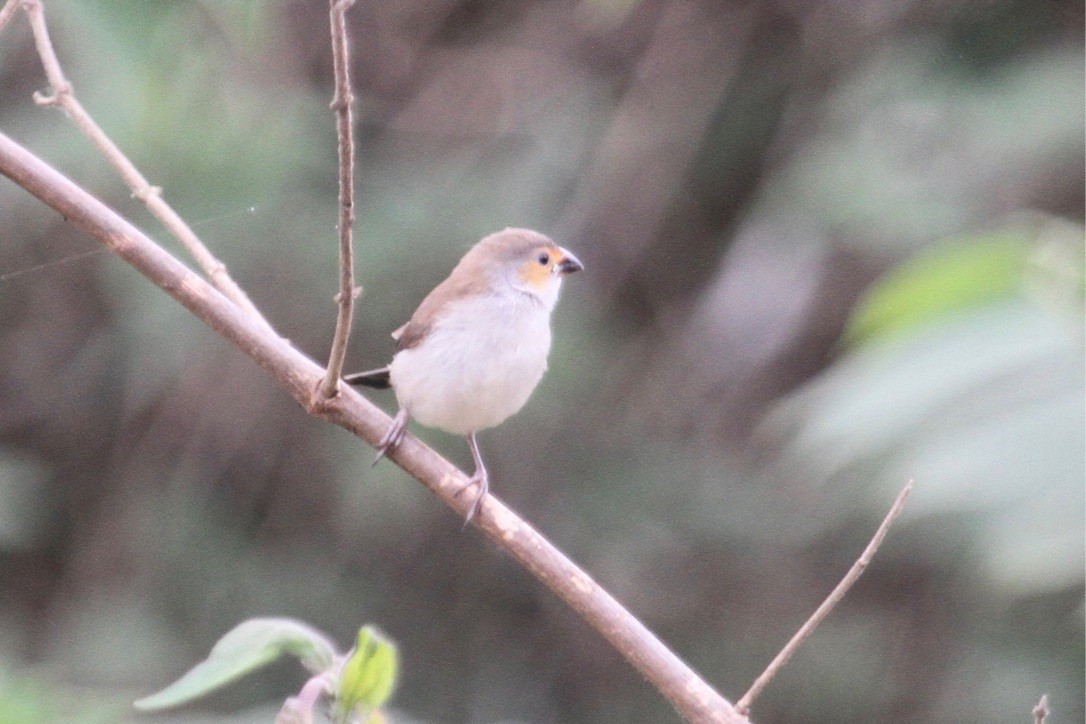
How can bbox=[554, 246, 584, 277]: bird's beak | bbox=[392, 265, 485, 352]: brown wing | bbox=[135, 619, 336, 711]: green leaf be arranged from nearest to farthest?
bbox=[135, 619, 336, 711]: green leaf → bbox=[392, 265, 485, 352]: brown wing → bbox=[554, 246, 584, 277]: bird's beak

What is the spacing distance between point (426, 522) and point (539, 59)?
205cm

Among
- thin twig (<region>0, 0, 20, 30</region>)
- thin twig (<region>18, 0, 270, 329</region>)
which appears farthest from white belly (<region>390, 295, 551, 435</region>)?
thin twig (<region>0, 0, 20, 30</region>)

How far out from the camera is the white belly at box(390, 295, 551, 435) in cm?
343

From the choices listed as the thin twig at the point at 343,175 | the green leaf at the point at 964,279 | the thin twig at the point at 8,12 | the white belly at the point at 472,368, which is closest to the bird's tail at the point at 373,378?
the white belly at the point at 472,368

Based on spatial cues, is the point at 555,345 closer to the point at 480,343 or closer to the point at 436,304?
the point at 436,304

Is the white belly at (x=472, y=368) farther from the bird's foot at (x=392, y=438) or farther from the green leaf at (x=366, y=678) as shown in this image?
the green leaf at (x=366, y=678)

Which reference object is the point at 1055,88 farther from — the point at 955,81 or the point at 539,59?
the point at 539,59

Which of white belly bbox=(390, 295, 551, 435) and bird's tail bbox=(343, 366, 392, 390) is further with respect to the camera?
bird's tail bbox=(343, 366, 392, 390)

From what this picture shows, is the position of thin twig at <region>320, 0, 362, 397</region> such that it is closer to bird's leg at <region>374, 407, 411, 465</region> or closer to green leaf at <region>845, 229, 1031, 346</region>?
bird's leg at <region>374, 407, 411, 465</region>

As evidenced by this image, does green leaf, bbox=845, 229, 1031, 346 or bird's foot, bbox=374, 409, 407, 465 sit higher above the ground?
bird's foot, bbox=374, 409, 407, 465

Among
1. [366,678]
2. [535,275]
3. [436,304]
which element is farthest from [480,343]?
[366,678]

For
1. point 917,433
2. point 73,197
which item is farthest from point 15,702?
point 917,433

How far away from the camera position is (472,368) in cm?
346

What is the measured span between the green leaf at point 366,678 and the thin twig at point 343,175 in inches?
30.0
